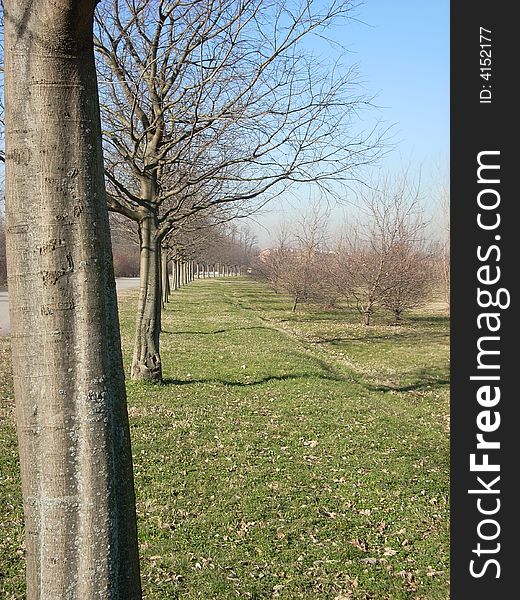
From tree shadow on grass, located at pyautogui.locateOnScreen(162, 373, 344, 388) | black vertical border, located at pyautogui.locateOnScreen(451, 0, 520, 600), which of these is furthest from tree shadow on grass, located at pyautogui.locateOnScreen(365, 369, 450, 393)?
black vertical border, located at pyautogui.locateOnScreen(451, 0, 520, 600)

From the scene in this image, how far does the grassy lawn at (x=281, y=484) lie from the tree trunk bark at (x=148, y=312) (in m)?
0.38

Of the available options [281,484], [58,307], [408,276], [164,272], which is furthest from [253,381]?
[164,272]

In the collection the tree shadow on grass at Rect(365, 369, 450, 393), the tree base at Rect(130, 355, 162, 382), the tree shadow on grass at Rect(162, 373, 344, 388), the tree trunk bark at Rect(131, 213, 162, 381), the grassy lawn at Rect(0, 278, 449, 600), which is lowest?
the tree shadow on grass at Rect(365, 369, 450, 393)

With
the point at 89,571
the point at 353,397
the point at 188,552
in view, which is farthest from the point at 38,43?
the point at 353,397

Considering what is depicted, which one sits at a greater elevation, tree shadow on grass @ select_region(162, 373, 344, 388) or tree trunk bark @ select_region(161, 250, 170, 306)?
tree trunk bark @ select_region(161, 250, 170, 306)

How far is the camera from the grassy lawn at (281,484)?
4543 mm

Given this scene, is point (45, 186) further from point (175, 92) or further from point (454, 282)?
point (175, 92)

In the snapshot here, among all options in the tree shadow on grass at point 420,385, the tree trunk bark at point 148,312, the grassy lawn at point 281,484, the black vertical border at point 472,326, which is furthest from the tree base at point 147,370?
the black vertical border at point 472,326

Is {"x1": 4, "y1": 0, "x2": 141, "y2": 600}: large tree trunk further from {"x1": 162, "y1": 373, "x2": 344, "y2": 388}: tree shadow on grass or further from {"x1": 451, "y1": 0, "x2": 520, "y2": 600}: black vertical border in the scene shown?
{"x1": 162, "y1": 373, "x2": 344, "y2": 388}: tree shadow on grass

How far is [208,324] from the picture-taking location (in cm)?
2330

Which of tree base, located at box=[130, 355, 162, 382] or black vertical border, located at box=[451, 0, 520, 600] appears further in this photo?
tree base, located at box=[130, 355, 162, 382]

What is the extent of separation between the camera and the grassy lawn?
4.54 m

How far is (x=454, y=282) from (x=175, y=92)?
6820 mm

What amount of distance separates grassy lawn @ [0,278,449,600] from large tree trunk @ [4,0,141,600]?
1.88 metres
